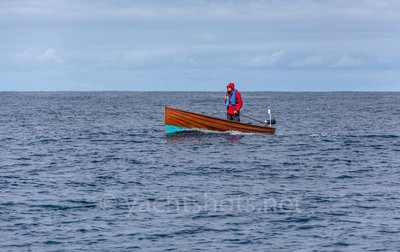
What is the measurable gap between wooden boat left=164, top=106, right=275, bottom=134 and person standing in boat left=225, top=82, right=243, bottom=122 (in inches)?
30.1

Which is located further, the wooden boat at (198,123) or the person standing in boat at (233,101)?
the wooden boat at (198,123)

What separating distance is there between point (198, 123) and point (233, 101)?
2.54 meters

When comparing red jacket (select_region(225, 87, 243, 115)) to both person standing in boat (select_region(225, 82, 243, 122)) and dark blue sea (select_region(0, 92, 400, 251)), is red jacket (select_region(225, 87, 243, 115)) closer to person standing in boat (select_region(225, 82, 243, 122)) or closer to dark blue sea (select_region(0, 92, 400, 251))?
person standing in boat (select_region(225, 82, 243, 122))

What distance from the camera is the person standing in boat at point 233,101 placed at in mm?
41156

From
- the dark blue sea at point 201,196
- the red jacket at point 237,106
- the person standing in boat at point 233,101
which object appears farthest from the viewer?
the red jacket at point 237,106

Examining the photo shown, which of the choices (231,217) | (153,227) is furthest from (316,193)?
(153,227)

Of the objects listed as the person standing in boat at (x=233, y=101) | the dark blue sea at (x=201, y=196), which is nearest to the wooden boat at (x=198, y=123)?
the person standing in boat at (x=233, y=101)

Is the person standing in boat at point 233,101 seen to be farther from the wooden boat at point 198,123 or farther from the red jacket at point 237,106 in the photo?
the wooden boat at point 198,123

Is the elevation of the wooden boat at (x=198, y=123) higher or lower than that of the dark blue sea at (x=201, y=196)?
higher

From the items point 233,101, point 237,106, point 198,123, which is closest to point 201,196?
point 233,101

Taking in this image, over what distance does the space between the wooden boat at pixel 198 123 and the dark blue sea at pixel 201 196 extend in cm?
134

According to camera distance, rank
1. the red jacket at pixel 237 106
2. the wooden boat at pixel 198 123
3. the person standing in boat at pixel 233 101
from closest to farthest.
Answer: the person standing in boat at pixel 233 101
the red jacket at pixel 237 106
the wooden boat at pixel 198 123

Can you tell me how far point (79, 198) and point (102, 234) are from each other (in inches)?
192

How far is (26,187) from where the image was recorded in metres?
25.0
